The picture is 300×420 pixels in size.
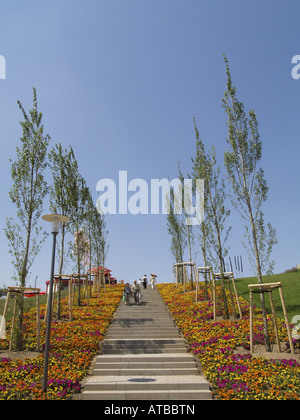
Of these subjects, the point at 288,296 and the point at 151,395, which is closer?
the point at 151,395

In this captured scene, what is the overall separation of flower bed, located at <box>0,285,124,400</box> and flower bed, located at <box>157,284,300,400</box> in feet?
14.8

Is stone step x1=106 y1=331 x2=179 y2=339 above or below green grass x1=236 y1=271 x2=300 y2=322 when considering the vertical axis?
below

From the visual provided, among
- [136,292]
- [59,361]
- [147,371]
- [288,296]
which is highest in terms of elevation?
[136,292]

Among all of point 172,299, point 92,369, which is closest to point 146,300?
point 172,299

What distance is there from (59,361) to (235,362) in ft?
21.9

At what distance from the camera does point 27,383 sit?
8.70m

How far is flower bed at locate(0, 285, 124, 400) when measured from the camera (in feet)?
27.2

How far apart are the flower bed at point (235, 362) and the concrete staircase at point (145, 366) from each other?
51cm

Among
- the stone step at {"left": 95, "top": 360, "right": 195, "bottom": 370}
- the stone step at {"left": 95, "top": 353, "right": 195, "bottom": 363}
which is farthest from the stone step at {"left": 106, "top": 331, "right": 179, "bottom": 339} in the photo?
the stone step at {"left": 95, "top": 360, "right": 195, "bottom": 370}

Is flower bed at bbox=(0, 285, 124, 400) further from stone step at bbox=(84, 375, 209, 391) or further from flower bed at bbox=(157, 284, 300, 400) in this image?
flower bed at bbox=(157, 284, 300, 400)

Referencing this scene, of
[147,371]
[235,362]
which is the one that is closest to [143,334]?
[147,371]

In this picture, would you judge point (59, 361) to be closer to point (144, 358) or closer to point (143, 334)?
point (144, 358)

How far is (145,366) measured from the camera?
10812 millimetres

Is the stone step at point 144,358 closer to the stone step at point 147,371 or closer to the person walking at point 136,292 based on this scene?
the stone step at point 147,371
